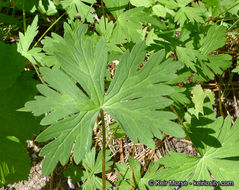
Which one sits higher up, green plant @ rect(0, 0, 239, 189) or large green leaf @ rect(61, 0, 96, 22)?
large green leaf @ rect(61, 0, 96, 22)

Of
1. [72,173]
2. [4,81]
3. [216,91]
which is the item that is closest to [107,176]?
[72,173]

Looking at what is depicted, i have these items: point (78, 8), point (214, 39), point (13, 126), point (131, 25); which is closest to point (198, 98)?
point (214, 39)

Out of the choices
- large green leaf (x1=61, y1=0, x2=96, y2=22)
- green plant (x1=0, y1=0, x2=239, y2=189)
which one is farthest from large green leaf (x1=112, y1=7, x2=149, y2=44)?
large green leaf (x1=61, y1=0, x2=96, y2=22)

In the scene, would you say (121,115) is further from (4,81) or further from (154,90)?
(4,81)

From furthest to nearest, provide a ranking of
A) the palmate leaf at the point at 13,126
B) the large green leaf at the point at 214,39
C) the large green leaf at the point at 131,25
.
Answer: the large green leaf at the point at 214,39
the large green leaf at the point at 131,25
the palmate leaf at the point at 13,126

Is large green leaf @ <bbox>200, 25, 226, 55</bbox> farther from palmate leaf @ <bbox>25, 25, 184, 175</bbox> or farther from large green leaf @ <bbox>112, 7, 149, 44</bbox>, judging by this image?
palmate leaf @ <bbox>25, 25, 184, 175</bbox>

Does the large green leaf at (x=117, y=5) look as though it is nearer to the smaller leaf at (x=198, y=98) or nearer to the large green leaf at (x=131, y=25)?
the large green leaf at (x=131, y=25)

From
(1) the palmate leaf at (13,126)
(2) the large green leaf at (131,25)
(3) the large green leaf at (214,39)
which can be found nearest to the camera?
(1) the palmate leaf at (13,126)

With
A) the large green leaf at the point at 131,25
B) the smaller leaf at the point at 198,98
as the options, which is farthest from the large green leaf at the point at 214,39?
the large green leaf at the point at 131,25
